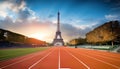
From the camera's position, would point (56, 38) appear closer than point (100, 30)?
No

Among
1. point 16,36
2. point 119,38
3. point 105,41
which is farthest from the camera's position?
point 16,36

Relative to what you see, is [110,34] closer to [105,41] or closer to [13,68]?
[105,41]

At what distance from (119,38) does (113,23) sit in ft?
13.2

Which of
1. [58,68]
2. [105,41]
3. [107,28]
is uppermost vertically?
[107,28]

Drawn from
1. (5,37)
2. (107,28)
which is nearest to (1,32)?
(5,37)

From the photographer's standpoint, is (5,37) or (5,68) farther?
(5,37)

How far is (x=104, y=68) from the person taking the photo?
28.9ft

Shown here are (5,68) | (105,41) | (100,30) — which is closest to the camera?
(5,68)

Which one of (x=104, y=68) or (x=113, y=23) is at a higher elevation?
(x=113, y=23)

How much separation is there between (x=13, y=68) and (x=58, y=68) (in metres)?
2.66

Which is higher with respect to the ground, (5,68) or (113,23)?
(113,23)

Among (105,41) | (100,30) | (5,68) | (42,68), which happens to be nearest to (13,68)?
(5,68)

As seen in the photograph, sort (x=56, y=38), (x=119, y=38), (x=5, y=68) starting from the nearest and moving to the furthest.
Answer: (x=5, y=68), (x=119, y=38), (x=56, y=38)

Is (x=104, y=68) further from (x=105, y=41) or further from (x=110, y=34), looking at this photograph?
(x=105, y=41)
